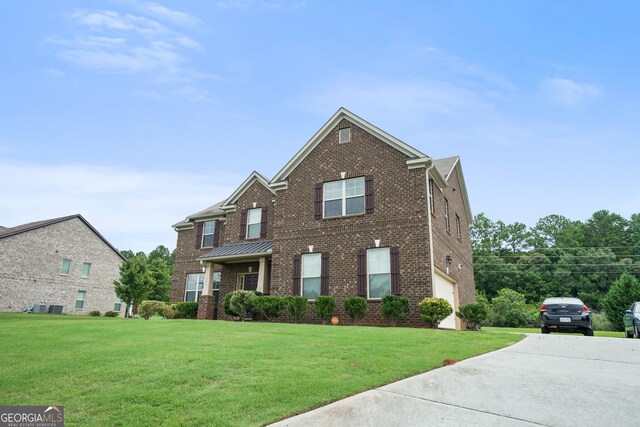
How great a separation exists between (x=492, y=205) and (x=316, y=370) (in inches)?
2750

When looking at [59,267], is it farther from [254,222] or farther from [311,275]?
[311,275]

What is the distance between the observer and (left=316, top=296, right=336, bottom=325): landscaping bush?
609 inches

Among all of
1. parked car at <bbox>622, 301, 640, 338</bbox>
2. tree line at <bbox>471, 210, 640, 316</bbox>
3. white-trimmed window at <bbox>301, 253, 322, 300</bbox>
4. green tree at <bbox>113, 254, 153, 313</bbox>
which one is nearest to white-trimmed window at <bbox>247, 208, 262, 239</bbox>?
white-trimmed window at <bbox>301, 253, 322, 300</bbox>

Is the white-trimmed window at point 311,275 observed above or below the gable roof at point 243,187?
below

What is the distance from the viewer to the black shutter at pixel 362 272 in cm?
1558

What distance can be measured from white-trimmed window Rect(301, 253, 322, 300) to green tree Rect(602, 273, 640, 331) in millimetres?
24626

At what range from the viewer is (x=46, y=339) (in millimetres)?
9844

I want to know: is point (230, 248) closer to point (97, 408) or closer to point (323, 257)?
point (323, 257)

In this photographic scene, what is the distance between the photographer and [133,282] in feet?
93.5

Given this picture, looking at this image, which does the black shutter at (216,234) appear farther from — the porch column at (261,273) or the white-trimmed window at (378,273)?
the white-trimmed window at (378,273)

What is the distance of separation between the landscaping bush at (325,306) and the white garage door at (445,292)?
14.5ft

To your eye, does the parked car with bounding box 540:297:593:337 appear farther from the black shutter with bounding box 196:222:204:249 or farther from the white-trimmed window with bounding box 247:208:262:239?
the black shutter with bounding box 196:222:204:249

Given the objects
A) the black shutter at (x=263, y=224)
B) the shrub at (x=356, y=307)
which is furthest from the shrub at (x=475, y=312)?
the black shutter at (x=263, y=224)

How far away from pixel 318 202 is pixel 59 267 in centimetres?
2658
